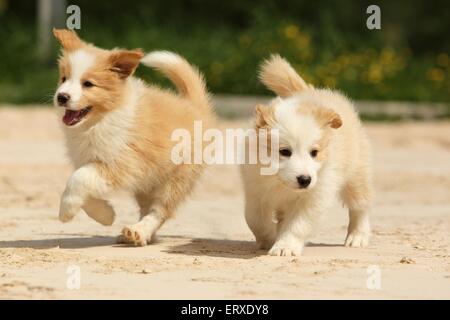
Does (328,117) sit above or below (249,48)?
below

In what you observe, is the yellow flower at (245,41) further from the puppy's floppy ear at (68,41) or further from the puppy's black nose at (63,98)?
the puppy's black nose at (63,98)

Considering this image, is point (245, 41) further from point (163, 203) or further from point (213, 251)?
point (213, 251)

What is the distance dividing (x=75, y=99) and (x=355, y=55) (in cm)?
1165

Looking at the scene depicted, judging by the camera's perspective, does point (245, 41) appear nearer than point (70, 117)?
No

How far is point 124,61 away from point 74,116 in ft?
1.55

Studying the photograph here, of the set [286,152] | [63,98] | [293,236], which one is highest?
[63,98]

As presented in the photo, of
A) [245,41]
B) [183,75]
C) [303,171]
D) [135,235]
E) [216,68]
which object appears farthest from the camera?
[216,68]

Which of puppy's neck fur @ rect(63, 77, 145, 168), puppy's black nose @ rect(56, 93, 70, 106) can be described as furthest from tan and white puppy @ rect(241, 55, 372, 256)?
puppy's black nose @ rect(56, 93, 70, 106)

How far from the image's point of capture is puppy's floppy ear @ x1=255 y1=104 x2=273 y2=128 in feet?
20.3

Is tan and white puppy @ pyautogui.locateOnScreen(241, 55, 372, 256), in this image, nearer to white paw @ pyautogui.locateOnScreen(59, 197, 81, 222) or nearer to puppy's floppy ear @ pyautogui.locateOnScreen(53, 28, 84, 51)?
white paw @ pyautogui.locateOnScreen(59, 197, 81, 222)

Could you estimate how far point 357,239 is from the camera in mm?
6961

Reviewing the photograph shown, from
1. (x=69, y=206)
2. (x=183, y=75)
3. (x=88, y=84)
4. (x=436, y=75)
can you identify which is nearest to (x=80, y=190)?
(x=69, y=206)

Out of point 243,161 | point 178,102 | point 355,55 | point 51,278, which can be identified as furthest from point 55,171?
point 355,55

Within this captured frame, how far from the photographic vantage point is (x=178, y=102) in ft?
23.1
